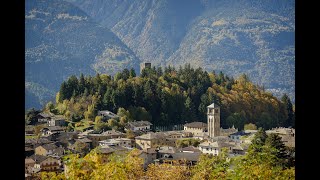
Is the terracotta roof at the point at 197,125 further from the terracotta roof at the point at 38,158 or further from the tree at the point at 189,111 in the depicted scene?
the terracotta roof at the point at 38,158

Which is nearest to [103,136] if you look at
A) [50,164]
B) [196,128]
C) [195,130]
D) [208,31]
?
[195,130]

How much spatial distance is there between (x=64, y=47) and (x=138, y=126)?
1868 cm

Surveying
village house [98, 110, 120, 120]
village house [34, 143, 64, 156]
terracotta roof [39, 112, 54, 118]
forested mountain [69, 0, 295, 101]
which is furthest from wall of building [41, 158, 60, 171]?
forested mountain [69, 0, 295, 101]

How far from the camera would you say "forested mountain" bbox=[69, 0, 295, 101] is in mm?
34250

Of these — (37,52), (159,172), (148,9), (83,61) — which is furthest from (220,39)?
(159,172)

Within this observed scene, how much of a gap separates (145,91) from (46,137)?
7.29 m

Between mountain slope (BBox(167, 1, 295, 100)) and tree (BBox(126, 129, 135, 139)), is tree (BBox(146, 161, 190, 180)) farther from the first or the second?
mountain slope (BBox(167, 1, 295, 100))

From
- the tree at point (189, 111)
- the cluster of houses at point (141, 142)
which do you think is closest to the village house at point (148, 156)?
the cluster of houses at point (141, 142)

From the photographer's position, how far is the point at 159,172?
8898mm

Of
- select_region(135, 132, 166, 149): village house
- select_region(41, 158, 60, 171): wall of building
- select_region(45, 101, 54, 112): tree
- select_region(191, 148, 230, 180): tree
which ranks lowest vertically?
select_region(41, 158, 60, 171): wall of building

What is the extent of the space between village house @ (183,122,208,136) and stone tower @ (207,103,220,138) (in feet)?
1.08

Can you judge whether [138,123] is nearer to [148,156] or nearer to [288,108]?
[148,156]

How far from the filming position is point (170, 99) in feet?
→ 76.5

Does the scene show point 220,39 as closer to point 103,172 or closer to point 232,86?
point 232,86
